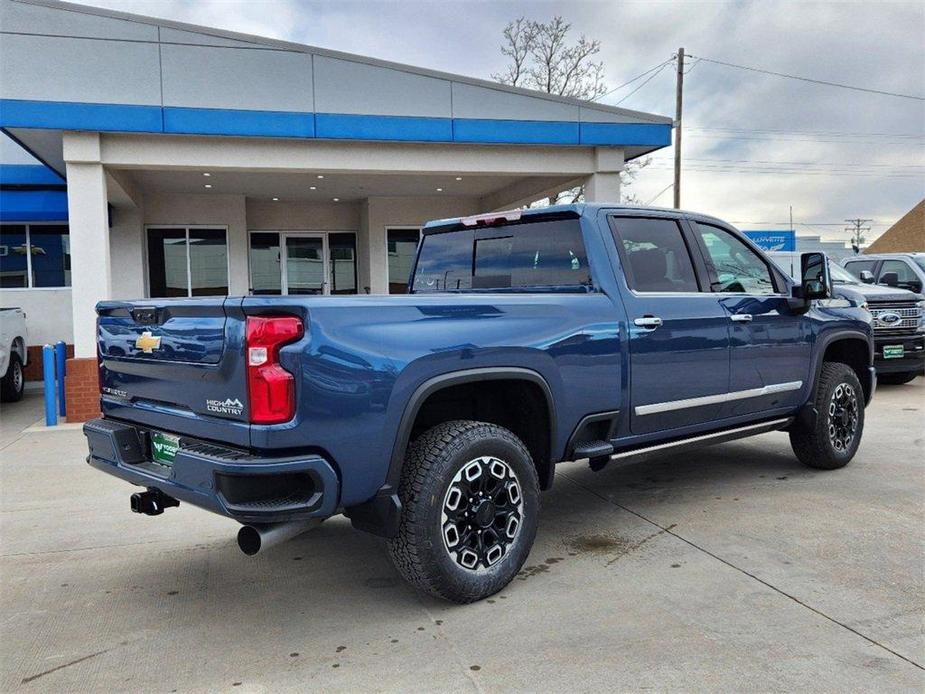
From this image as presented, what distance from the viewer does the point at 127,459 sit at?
3.88m

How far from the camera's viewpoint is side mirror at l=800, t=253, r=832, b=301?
218 inches

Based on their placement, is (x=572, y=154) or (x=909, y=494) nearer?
(x=909, y=494)

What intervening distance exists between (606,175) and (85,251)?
7.82m

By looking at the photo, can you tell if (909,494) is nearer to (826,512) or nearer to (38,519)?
(826,512)

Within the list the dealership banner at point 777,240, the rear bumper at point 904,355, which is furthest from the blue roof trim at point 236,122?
the dealership banner at point 777,240

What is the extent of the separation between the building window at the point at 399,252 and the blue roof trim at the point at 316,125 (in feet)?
17.3

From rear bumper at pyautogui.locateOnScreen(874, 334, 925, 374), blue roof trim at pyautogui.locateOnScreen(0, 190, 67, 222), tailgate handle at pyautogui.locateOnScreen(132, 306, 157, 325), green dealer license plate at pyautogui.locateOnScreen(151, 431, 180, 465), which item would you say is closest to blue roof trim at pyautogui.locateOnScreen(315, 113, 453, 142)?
blue roof trim at pyautogui.locateOnScreen(0, 190, 67, 222)

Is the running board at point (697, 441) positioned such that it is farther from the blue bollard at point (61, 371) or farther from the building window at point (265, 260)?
the building window at point (265, 260)

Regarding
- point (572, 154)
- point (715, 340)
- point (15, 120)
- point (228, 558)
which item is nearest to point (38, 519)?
point (228, 558)

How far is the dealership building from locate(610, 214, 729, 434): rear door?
6986mm

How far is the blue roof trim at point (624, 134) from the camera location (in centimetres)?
1182

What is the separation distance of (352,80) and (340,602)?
8901 mm

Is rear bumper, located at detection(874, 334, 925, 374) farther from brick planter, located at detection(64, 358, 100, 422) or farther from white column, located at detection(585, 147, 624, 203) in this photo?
brick planter, located at detection(64, 358, 100, 422)

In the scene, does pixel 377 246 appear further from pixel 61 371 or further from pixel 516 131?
pixel 61 371
